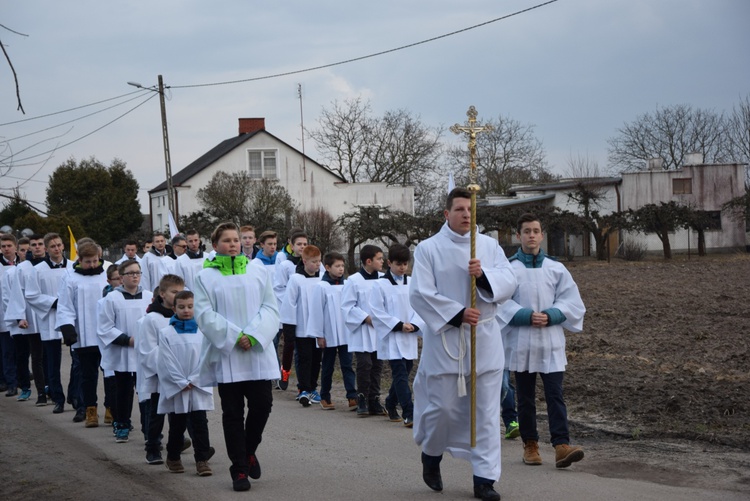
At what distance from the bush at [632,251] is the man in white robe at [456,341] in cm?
4016

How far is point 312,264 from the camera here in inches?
527

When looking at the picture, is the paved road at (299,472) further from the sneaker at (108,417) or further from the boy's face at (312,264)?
the boy's face at (312,264)

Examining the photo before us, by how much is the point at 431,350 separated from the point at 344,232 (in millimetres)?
36420

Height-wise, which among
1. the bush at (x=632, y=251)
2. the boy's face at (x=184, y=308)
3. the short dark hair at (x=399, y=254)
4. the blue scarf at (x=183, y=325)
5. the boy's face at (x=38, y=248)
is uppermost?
the boy's face at (x=38, y=248)

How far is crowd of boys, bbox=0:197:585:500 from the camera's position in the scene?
7.39 meters

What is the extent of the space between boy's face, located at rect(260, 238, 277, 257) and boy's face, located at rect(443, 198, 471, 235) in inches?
300

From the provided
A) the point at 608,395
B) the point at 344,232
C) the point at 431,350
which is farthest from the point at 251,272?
the point at 344,232

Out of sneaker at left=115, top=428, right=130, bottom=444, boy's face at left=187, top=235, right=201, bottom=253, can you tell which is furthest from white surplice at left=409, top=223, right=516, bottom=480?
boy's face at left=187, top=235, right=201, bottom=253

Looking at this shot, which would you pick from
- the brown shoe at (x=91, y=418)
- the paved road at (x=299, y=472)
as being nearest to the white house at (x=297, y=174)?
the brown shoe at (x=91, y=418)

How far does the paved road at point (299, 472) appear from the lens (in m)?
7.35

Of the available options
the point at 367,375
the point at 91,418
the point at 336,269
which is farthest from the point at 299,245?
the point at 91,418

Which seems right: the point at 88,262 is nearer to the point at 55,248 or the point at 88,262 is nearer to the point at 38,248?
the point at 55,248

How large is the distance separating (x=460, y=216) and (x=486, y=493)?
2005mm

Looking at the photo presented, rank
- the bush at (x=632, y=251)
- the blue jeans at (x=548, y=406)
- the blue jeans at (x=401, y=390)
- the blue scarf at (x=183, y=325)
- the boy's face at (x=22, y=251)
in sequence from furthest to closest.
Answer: the bush at (x=632, y=251)
the boy's face at (x=22, y=251)
the blue jeans at (x=401, y=390)
the blue scarf at (x=183, y=325)
the blue jeans at (x=548, y=406)
